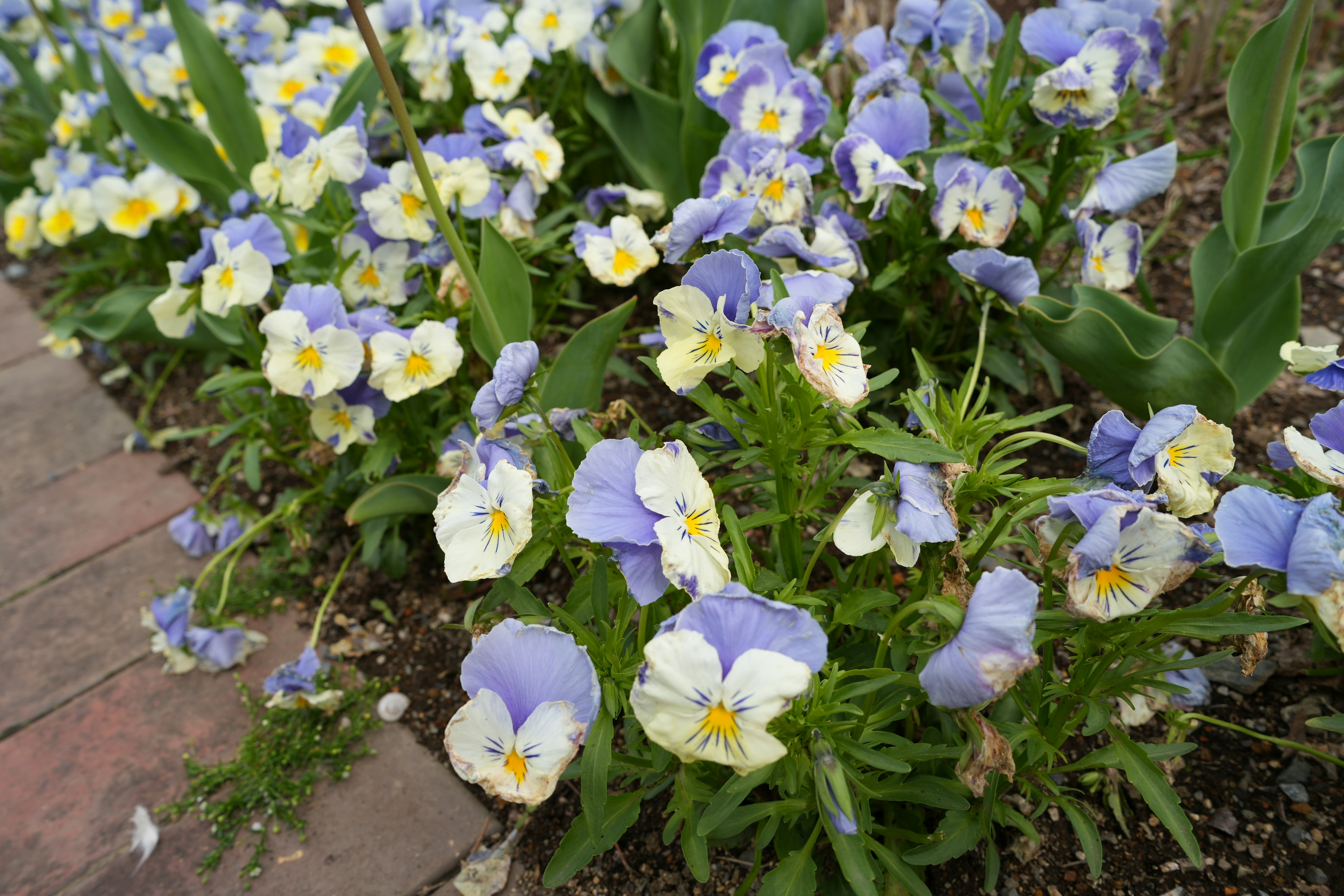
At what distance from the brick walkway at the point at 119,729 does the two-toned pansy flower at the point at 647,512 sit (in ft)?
2.61

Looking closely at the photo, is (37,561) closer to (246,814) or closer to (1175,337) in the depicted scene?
(246,814)

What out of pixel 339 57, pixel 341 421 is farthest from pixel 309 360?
pixel 339 57

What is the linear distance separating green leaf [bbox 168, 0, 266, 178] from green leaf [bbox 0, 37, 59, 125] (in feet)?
3.93


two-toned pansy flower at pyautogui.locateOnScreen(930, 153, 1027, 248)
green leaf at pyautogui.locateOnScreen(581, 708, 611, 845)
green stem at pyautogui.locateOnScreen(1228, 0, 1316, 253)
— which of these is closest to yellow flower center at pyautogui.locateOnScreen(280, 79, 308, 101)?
two-toned pansy flower at pyautogui.locateOnScreen(930, 153, 1027, 248)

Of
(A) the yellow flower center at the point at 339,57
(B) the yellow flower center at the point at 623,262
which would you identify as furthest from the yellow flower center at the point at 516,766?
(A) the yellow flower center at the point at 339,57

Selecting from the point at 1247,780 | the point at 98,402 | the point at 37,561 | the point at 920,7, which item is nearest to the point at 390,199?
the point at 920,7

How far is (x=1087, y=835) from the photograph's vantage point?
121 cm

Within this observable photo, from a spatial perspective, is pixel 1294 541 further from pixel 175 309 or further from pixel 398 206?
pixel 175 309

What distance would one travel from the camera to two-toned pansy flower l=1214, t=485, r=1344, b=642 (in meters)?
0.92

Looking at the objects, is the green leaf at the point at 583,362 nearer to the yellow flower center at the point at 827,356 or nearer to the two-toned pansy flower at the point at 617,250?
the two-toned pansy flower at the point at 617,250

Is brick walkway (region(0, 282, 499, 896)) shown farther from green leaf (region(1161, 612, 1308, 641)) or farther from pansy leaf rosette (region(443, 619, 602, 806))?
green leaf (region(1161, 612, 1308, 641))

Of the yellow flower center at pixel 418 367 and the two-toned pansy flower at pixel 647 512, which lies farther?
the yellow flower center at pixel 418 367

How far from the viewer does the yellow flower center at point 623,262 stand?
1.87 metres

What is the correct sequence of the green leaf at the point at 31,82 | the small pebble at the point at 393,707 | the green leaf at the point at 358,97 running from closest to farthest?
1. the small pebble at the point at 393,707
2. the green leaf at the point at 358,97
3. the green leaf at the point at 31,82
